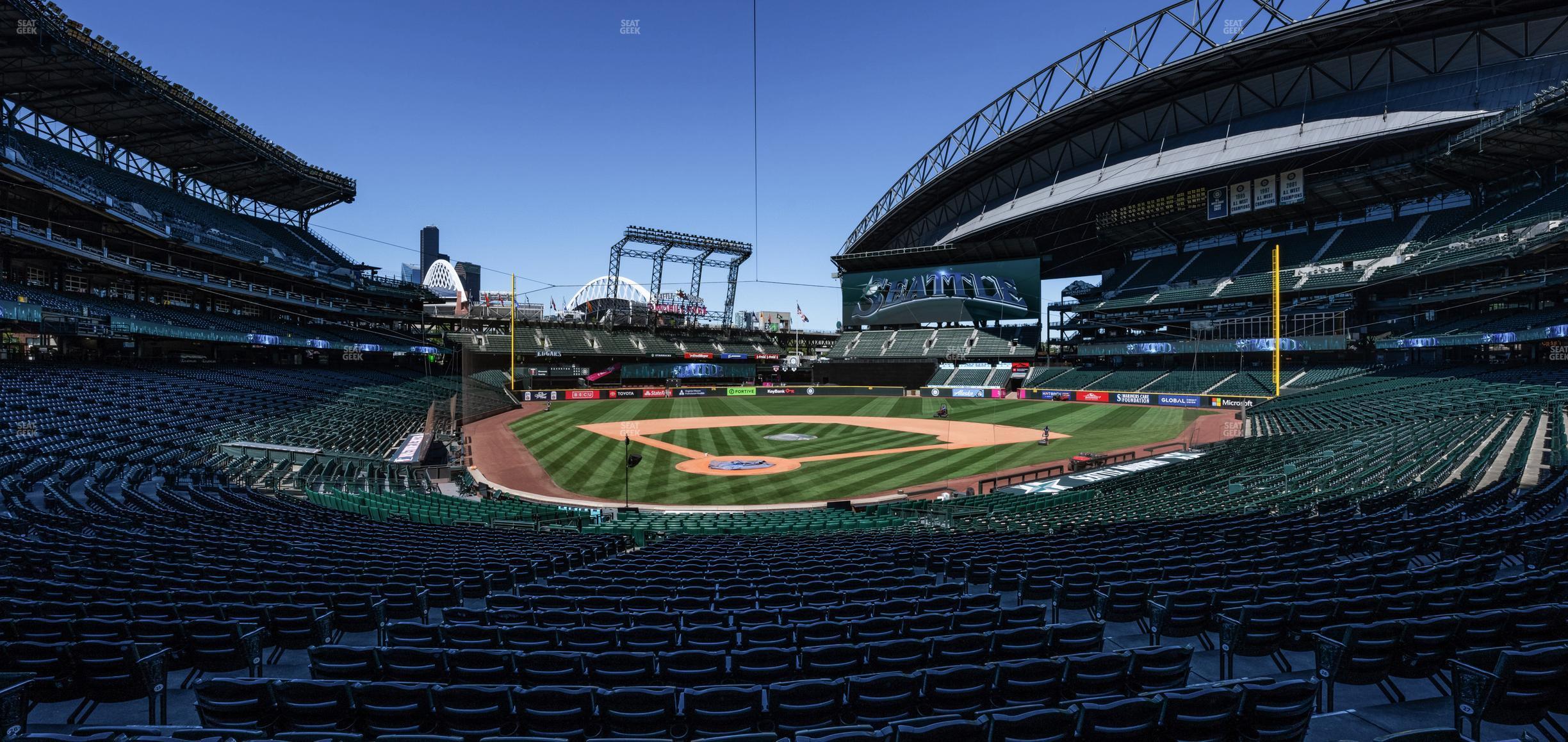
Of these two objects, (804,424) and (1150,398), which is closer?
(804,424)

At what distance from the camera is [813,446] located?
135 ft

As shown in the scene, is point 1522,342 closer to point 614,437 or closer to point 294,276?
point 614,437

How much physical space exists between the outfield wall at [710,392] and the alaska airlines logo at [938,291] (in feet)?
43.8

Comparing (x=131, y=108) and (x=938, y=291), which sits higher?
(x=131, y=108)

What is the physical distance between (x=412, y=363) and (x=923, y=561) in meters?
75.9

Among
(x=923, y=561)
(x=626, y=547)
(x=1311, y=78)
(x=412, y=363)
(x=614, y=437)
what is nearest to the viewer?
(x=923, y=561)

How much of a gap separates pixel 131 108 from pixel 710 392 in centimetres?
5646

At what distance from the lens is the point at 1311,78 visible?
56125 mm

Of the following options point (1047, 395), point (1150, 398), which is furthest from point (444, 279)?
point (1150, 398)

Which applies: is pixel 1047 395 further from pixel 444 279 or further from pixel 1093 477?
pixel 444 279

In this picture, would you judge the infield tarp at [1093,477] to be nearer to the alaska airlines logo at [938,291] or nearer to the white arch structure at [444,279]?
the alaska airlines logo at [938,291]

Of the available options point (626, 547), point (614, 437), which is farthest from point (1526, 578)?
point (614, 437)

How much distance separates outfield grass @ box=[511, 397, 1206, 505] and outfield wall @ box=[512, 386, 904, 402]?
4304 millimetres

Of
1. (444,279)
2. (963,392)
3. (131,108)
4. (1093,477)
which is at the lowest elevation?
(1093,477)
